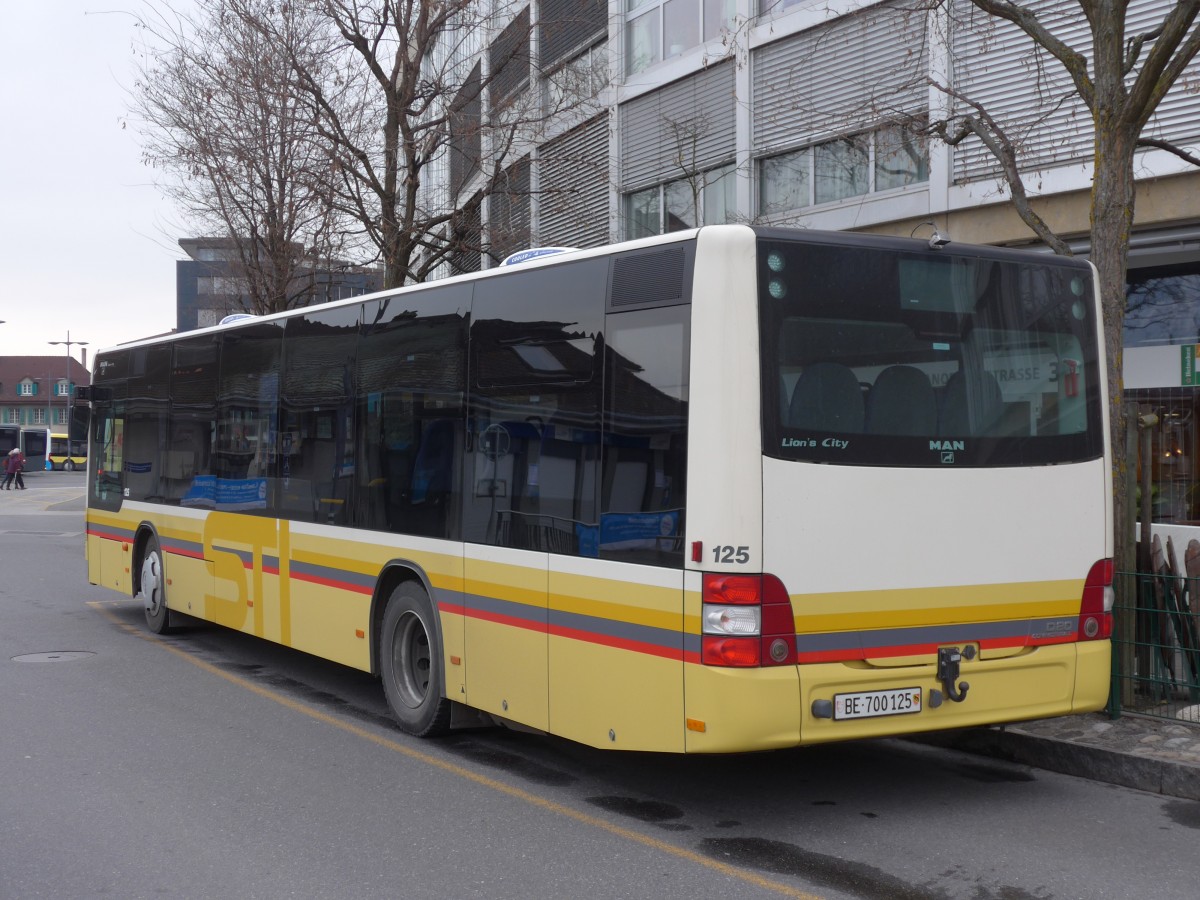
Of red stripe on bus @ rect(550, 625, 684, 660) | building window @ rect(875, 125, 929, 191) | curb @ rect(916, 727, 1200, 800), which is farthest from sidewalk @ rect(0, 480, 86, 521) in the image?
curb @ rect(916, 727, 1200, 800)

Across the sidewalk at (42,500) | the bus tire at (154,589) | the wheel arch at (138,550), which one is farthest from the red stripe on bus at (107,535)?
the sidewalk at (42,500)

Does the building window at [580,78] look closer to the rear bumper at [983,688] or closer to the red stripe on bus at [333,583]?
the red stripe on bus at [333,583]

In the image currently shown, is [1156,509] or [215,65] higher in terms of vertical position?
[215,65]

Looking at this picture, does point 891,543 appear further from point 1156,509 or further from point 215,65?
point 215,65

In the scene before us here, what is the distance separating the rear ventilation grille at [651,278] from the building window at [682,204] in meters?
10.5

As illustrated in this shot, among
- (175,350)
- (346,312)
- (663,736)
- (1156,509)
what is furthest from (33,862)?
(1156,509)

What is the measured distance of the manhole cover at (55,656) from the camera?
1152cm

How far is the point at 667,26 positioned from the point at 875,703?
1484 cm

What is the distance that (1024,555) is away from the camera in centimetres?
667

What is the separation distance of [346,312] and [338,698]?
112 inches

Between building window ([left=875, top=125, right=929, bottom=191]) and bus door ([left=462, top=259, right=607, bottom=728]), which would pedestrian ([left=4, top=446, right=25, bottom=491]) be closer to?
building window ([left=875, top=125, right=929, bottom=191])

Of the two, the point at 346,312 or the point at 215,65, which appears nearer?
the point at 346,312

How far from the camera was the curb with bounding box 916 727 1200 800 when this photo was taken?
693 centimetres

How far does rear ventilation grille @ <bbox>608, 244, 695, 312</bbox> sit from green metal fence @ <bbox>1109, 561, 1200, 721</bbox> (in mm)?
3885
